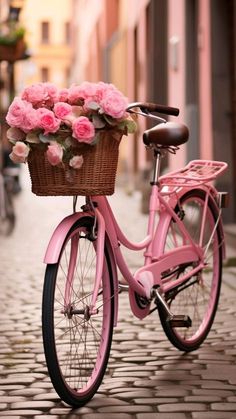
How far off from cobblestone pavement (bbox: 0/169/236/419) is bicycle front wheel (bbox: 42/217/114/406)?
110 millimetres

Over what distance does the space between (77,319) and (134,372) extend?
2.00ft

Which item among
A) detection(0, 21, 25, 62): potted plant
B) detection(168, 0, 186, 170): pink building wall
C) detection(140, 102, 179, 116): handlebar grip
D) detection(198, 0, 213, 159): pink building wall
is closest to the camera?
detection(140, 102, 179, 116): handlebar grip

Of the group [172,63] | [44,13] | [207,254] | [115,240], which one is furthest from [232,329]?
[44,13]

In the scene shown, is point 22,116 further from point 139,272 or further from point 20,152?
point 139,272

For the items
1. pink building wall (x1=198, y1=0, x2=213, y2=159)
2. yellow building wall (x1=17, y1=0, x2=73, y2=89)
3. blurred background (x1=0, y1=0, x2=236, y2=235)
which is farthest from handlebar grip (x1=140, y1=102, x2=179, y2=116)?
yellow building wall (x1=17, y1=0, x2=73, y2=89)

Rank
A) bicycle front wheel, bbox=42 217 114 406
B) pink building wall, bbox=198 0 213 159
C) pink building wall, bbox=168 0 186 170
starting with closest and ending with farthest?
bicycle front wheel, bbox=42 217 114 406, pink building wall, bbox=198 0 213 159, pink building wall, bbox=168 0 186 170

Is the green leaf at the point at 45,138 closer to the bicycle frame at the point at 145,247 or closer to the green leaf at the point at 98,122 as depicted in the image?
the green leaf at the point at 98,122

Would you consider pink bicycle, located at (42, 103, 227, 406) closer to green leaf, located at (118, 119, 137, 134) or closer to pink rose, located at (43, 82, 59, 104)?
green leaf, located at (118, 119, 137, 134)

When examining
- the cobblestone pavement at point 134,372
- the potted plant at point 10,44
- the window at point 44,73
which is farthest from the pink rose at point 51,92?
the window at point 44,73

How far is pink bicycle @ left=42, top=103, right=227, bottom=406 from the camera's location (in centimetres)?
444

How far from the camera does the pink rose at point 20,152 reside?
4328 mm

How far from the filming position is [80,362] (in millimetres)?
4590

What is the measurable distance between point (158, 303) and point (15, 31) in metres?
15.7

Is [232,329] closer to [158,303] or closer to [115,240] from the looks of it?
[158,303]
